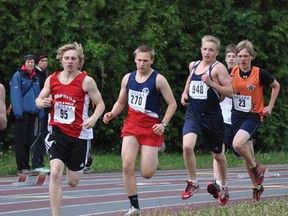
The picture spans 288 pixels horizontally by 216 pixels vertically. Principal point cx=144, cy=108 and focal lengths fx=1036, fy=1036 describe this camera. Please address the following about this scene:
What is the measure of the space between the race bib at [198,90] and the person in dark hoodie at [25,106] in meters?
5.53

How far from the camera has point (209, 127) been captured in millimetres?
13719

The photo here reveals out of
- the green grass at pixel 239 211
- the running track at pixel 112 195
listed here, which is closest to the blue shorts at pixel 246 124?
the running track at pixel 112 195

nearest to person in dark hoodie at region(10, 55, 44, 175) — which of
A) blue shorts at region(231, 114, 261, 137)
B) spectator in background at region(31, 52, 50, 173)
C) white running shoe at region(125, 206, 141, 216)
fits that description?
spectator in background at region(31, 52, 50, 173)

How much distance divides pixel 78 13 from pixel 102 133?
381 cm

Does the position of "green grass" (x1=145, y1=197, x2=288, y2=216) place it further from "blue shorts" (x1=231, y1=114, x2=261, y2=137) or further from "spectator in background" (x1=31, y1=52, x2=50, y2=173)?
"spectator in background" (x1=31, y1=52, x2=50, y2=173)

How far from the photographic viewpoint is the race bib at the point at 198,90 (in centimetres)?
1346

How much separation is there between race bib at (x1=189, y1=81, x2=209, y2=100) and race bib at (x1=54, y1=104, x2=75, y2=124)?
7.71 feet

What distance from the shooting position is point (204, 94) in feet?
44.4

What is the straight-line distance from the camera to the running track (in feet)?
43.1

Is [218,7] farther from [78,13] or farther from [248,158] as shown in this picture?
[248,158]

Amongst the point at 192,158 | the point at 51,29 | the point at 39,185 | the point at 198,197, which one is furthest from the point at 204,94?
the point at 51,29

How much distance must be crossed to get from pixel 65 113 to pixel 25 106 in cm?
716

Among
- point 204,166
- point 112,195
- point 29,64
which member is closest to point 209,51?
point 112,195

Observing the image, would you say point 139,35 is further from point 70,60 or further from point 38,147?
point 70,60
